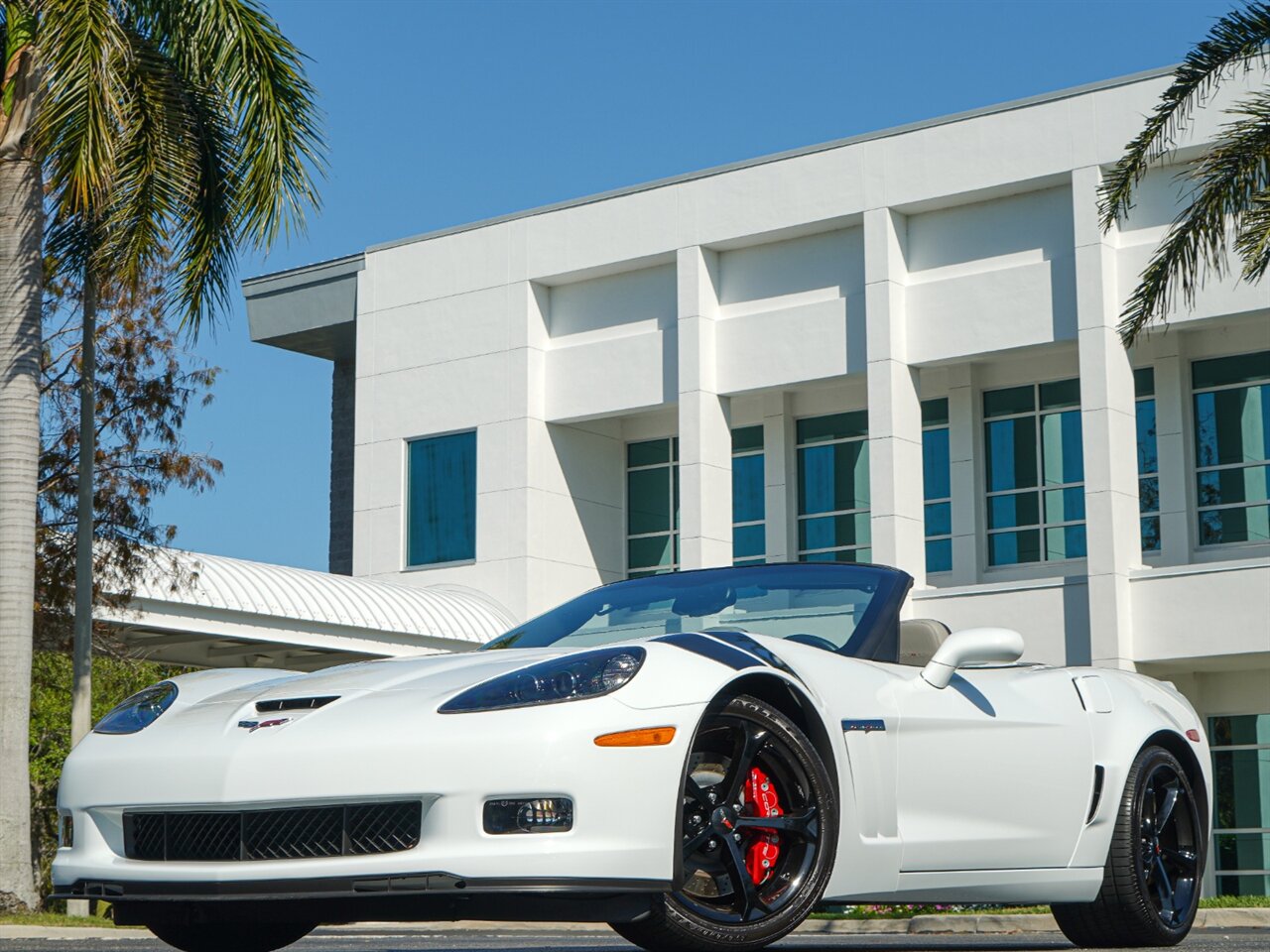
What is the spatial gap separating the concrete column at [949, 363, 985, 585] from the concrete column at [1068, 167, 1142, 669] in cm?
265

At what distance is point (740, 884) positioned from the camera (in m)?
5.06

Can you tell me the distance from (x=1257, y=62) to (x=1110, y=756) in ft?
66.0

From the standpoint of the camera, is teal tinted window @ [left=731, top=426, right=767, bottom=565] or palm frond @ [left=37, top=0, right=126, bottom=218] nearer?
palm frond @ [left=37, top=0, right=126, bottom=218]

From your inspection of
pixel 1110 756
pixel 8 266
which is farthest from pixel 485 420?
pixel 1110 756

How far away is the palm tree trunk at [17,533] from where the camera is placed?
14.0 m

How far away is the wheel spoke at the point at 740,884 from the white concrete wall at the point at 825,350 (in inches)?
795

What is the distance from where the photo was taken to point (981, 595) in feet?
84.4

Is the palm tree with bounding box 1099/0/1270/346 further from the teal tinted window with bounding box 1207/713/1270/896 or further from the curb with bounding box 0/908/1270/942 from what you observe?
the teal tinted window with bounding box 1207/713/1270/896

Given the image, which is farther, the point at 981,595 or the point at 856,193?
the point at 856,193

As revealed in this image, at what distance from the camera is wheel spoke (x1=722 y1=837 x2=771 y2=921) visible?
16.6 feet

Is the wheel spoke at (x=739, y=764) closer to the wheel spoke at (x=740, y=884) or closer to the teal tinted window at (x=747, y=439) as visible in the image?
the wheel spoke at (x=740, y=884)

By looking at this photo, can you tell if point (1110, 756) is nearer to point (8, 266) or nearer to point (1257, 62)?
point (8, 266)

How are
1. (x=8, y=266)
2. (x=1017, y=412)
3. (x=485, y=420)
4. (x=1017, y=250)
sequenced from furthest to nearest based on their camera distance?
1. (x=485, y=420)
2. (x=1017, y=412)
3. (x=1017, y=250)
4. (x=8, y=266)

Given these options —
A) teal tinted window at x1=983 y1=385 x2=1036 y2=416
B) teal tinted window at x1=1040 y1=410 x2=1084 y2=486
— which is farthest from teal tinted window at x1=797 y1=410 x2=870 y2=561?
teal tinted window at x1=1040 y1=410 x2=1084 y2=486
